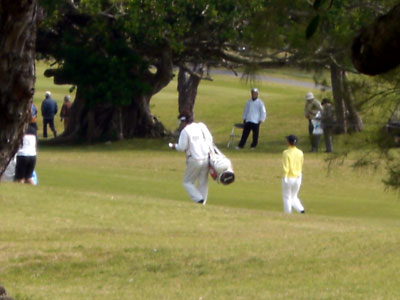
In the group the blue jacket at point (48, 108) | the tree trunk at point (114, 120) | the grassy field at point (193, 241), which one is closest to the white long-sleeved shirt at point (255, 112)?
the tree trunk at point (114, 120)

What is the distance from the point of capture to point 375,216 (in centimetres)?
1591

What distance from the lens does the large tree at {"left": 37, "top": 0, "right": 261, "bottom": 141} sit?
26734mm

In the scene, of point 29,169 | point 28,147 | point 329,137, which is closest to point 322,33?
point 329,137

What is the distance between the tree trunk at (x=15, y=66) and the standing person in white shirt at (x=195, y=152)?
9971 millimetres

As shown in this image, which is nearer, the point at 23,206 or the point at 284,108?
the point at 23,206

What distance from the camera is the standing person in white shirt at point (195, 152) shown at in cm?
1590

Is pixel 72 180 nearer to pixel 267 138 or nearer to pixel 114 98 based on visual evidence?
pixel 114 98

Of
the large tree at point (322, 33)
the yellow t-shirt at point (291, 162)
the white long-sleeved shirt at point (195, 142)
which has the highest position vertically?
the large tree at point (322, 33)

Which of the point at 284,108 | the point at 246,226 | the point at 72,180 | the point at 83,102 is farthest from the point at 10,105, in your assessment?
the point at 284,108

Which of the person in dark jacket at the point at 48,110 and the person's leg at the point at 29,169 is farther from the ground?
the person in dark jacket at the point at 48,110

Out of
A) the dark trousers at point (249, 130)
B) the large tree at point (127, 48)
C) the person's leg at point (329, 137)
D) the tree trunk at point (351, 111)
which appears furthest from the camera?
the dark trousers at point (249, 130)

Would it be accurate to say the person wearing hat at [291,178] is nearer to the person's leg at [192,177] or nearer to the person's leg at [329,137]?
the person's leg at [192,177]

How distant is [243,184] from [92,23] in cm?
1060

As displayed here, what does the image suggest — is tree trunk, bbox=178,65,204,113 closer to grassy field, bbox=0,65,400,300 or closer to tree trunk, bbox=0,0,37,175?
grassy field, bbox=0,65,400,300
